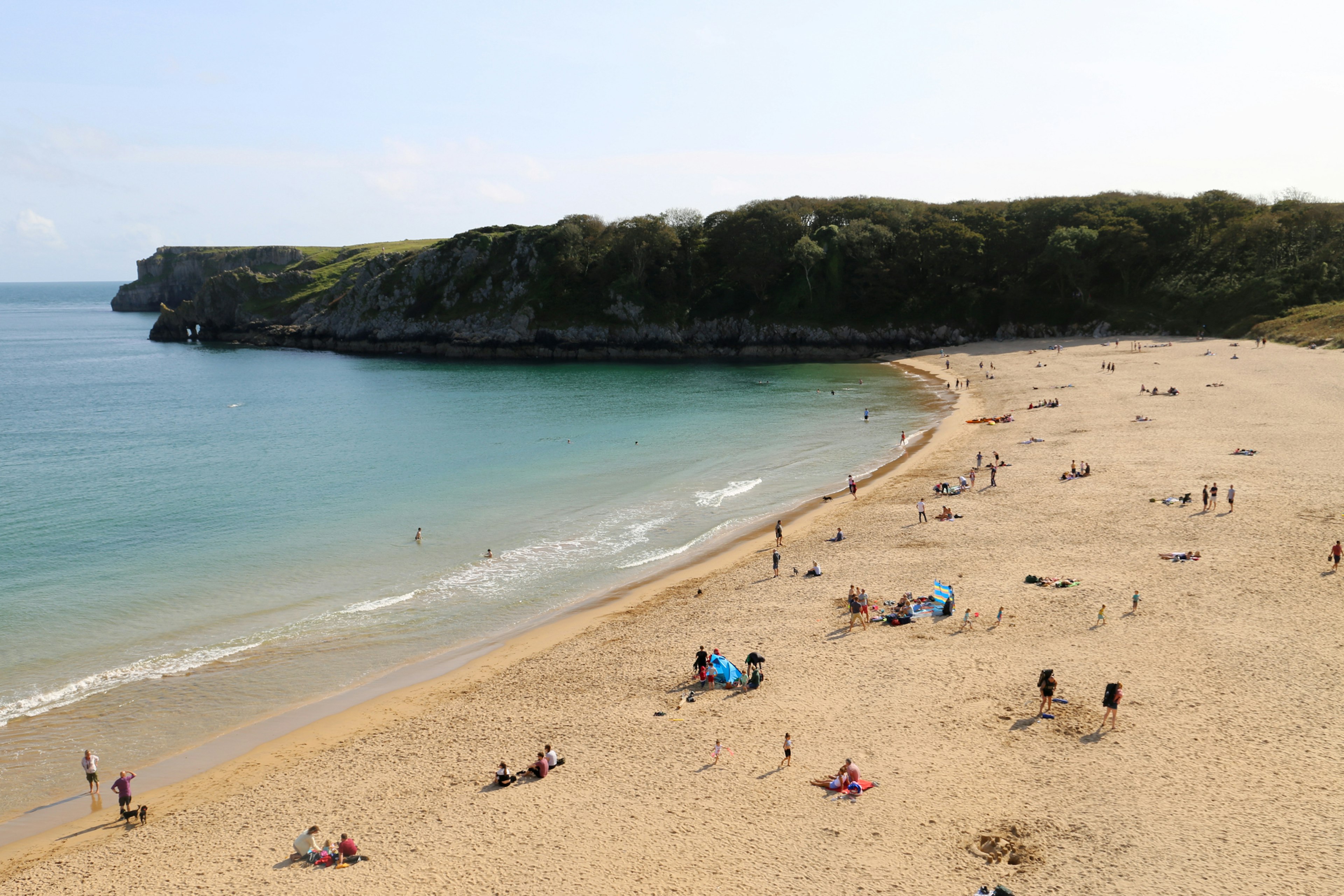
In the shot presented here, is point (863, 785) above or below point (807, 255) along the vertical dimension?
below

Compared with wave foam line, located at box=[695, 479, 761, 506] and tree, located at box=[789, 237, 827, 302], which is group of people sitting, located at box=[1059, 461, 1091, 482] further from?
tree, located at box=[789, 237, 827, 302]

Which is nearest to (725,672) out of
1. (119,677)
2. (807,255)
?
(119,677)

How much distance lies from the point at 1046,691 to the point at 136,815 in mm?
19362

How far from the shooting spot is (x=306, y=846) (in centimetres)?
1394

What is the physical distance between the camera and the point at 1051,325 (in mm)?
90000

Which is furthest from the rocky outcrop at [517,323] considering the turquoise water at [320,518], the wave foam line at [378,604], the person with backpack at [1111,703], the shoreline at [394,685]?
the person with backpack at [1111,703]

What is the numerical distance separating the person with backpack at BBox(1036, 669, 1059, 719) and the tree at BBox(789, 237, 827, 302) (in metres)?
84.1

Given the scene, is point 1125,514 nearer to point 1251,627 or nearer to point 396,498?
point 1251,627

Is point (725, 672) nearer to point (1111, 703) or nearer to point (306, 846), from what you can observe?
point (1111, 703)

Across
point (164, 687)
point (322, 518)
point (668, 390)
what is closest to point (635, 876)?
point (164, 687)

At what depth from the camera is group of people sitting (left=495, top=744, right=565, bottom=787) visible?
15.9 m

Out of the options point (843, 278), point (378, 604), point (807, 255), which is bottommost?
point (378, 604)

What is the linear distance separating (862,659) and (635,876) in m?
9.39

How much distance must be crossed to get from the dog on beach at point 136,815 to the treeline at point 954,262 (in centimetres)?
8959
